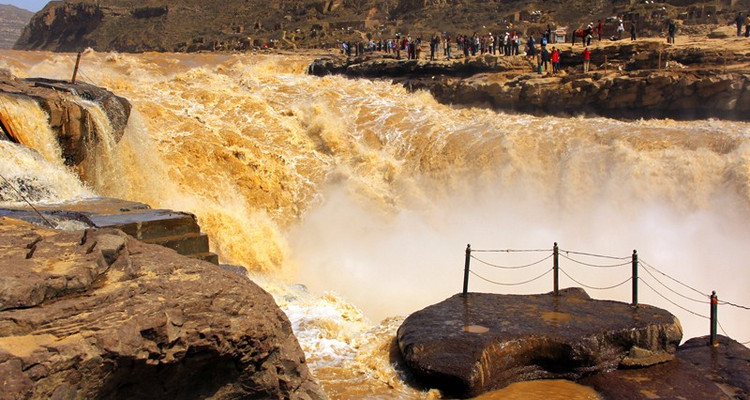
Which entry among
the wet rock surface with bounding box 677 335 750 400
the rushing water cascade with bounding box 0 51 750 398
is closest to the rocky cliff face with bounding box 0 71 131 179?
the rushing water cascade with bounding box 0 51 750 398

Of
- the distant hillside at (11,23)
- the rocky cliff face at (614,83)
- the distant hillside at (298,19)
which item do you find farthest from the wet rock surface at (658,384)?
the distant hillside at (11,23)

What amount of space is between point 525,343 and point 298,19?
3672 cm

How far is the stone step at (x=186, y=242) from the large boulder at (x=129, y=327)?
3244mm

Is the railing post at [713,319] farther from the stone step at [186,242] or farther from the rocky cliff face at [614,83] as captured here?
the rocky cliff face at [614,83]

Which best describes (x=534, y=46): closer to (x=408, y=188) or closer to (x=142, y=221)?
(x=408, y=188)

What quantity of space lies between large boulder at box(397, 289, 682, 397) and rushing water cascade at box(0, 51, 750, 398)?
140 centimetres

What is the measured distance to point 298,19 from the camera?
41.7m

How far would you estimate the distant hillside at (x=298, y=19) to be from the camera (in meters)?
30.0

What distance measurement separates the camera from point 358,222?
15242 mm

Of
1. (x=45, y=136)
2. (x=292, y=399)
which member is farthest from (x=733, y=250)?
(x=45, y=136)

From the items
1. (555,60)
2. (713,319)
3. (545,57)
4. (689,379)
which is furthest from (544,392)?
(545,57)

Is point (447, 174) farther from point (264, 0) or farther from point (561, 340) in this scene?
point (264, 0)

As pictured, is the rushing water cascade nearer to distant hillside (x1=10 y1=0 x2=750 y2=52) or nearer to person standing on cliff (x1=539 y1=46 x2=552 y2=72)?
person standing on cliff (x1=539 y1=46 x2=552 y2=72)

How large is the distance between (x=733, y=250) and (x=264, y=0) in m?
38.1
